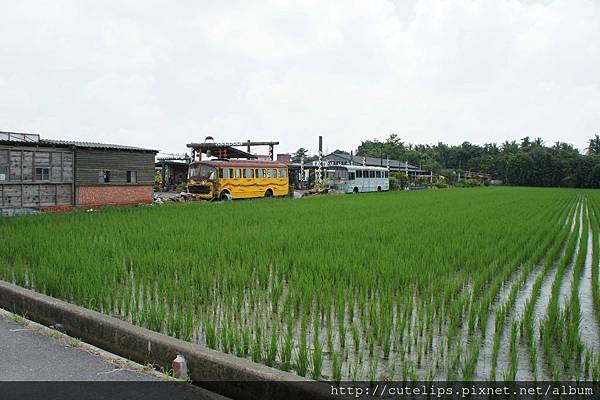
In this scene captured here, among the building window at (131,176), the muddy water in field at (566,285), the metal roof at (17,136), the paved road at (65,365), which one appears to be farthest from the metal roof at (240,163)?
the paved road at (65,365)

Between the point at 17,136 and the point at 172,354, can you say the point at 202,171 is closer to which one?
the point at 17,136

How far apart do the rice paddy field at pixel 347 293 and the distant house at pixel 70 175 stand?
732 centimetres

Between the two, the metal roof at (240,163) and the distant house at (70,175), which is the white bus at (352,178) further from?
the distant house at (70,175)

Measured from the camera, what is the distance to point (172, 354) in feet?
11.2

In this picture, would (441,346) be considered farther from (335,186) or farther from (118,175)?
(335,186)

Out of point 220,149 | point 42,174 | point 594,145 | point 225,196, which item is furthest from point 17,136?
point 594,145

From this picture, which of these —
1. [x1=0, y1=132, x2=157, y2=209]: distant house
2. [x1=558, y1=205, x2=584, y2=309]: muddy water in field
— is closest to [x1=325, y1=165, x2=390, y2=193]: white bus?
[x1=0, y1=132, x2=157, y2=209]: distant house

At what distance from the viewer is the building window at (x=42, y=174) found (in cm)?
1702

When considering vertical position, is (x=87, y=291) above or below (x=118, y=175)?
below

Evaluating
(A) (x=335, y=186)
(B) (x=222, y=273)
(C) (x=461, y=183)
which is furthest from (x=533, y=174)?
(B) (x=222, y=273)

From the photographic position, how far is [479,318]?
444 cm

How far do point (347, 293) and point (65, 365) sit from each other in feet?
8.91

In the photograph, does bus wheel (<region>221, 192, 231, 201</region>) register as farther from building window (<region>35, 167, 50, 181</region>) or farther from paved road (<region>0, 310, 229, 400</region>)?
paved road (<region>0, 310, 229, 400</region>)

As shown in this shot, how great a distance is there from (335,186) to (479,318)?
98.1 feet
